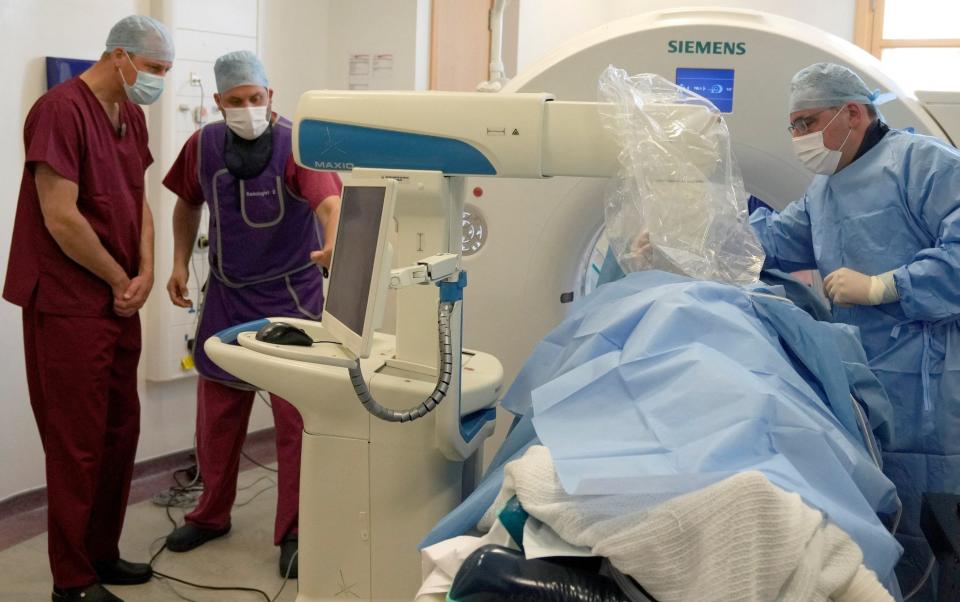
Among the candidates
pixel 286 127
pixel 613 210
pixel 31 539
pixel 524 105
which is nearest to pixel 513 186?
pixel 286 127

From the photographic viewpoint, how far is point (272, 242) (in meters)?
2.52

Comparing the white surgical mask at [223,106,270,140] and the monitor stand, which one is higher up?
the white surgical mask at [223,106,270,140]

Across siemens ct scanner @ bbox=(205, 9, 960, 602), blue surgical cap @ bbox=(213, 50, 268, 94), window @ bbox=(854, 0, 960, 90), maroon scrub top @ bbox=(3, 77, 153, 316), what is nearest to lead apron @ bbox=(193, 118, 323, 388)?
blue surgical cap @ bbox=(213, 50, 268, 94)

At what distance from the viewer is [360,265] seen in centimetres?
133

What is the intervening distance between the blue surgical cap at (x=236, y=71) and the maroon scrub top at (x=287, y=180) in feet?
0.66

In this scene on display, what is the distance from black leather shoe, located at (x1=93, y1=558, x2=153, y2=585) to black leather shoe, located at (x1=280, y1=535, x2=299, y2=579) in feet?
1.15

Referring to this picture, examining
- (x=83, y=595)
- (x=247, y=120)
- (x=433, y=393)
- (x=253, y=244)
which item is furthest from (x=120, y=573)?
(x=433, y=393)

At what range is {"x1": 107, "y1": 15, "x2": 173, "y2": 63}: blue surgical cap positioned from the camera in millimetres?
2254

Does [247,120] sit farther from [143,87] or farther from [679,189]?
[679,189]

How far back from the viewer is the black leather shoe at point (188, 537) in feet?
8.81

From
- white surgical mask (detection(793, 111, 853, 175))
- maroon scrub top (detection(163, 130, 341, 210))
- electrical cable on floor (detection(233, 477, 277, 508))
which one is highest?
white surgical mask (detection(793, 111, 853, 175))

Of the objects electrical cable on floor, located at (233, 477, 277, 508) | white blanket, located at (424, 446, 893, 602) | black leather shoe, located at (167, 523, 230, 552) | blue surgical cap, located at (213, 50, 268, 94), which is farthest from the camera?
electrical cable on floor, located at (233, 477, 277, 508)

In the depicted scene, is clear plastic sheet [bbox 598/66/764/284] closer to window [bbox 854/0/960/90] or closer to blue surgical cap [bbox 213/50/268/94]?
blue surgical cap [bbox 213/50/268/94]

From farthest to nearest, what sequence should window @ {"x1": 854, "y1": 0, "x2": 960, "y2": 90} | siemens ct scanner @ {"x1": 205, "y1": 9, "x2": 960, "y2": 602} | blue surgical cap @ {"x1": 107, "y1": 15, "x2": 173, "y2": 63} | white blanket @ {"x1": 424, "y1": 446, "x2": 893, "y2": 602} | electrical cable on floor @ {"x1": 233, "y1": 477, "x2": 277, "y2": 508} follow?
window @ {"x1": 854, "y1": 0, "x2": 960, "y2": 90} < electrical cable on floor @ {"x1": 233, "y1": 477, "x2": 277, "y2": 508} < blue surgical cap @ {"x1": 107, "y1": 15, "x2": 173, "y2": 63} < siemens ct scanner @ {"x1": 205, "y1": 9, "x2": 960, "y2": 602} < white blanket @ {"x1": 424, "y1": 446, "x2": 893, "y2": 602}
